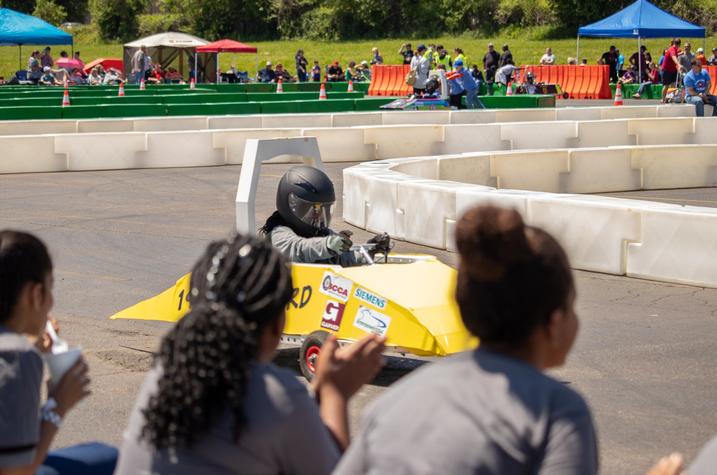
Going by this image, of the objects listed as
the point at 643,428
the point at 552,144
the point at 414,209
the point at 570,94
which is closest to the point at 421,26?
the point at 570,94

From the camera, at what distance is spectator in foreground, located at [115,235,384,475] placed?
2510 millimetres

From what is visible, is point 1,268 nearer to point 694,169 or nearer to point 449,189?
point 449,189

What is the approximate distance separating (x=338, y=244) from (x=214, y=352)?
4395mm

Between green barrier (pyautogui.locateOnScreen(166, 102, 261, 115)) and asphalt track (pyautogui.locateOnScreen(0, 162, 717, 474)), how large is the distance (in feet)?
38.8

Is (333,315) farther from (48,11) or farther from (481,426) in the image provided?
(48,11)

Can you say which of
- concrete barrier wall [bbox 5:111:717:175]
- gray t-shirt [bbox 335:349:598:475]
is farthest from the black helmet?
concrete barrier wall [bbox 5:111:717:175]

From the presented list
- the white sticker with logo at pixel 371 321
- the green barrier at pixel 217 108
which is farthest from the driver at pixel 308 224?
the green barrier at pixel 217 108

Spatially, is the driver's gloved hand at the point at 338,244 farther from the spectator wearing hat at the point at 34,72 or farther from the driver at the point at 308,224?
the spectator wearing hat at the point at 34,72

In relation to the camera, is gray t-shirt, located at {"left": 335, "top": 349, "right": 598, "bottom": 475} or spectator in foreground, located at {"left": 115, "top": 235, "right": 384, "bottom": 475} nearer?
gray t-shirt, located at {"left": 335, "top": 349, "right": 598, "bottom": 475}

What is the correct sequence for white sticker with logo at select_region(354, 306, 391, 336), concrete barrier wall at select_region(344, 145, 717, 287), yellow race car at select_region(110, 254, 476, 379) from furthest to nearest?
1. concrete barrier wall at select_region(344, 145, 717, 287)
2. white sticker with logo at select_region(354, 306, 391, 336)
3. yellow race car at select_region(110, 254, 476, 379)

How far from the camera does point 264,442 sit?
8.41ft

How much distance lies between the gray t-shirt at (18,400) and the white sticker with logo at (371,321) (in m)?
3.55

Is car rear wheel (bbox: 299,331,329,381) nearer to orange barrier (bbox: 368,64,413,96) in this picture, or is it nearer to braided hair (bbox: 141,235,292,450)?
braided hair (bbox: 141,235,292,450)

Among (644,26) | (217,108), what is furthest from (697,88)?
(217,108)
